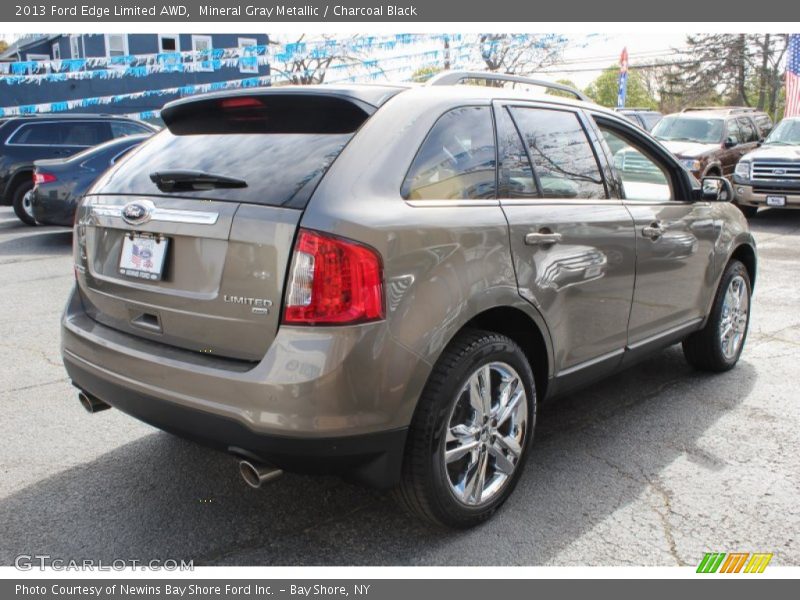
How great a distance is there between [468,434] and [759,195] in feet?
38.4

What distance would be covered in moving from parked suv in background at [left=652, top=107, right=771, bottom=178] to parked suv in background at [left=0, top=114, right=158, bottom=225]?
977cm

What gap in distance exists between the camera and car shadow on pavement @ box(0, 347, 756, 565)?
2789 millimetres

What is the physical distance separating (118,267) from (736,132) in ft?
47.5

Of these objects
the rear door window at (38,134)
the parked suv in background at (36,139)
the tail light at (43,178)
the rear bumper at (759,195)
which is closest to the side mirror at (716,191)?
the tail light at (43,178)

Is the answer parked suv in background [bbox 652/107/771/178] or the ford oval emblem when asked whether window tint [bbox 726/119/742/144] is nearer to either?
parked suv in background [bbox 652/107/771/178]

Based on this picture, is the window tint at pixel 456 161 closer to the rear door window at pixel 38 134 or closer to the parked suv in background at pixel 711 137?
the parked suv in background at pixel 711 137

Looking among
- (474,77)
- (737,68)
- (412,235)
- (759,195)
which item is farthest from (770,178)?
(737,68)

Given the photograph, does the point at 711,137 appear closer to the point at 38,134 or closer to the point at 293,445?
the point at 38,134

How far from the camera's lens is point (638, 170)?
4.31 metres

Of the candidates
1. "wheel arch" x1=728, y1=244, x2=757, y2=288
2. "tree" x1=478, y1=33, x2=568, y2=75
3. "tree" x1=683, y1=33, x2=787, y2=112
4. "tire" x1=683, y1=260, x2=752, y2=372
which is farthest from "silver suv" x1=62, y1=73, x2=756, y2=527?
"tree" x1=683, y1=33, x2=787, y2=112

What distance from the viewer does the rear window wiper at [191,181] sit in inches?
105

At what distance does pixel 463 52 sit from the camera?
950 inches

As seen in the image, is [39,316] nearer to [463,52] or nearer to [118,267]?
[118,267]

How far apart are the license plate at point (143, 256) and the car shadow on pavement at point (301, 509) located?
1016 millimetres
